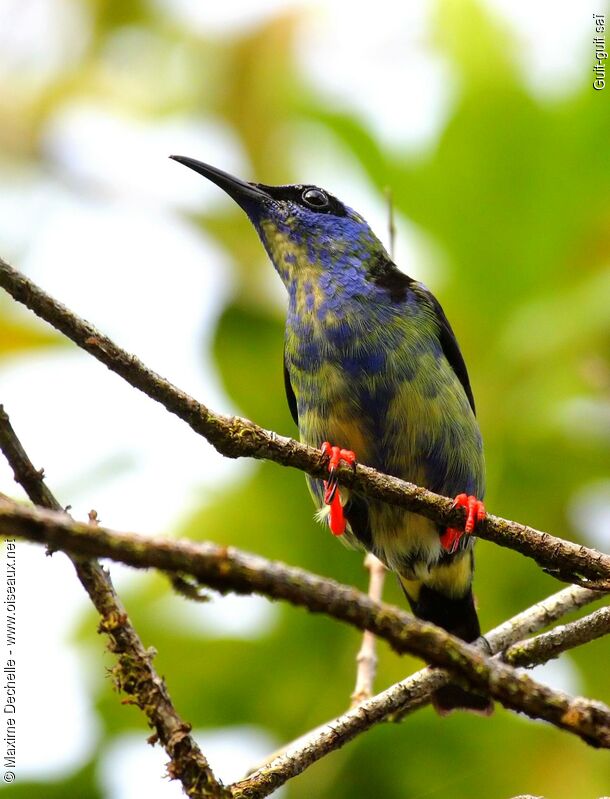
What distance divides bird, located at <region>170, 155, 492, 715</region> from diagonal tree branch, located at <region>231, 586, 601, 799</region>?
4.16 feet

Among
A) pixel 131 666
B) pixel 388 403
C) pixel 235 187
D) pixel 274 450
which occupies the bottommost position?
pixel 131 666

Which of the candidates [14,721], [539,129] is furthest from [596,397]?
[14,721]

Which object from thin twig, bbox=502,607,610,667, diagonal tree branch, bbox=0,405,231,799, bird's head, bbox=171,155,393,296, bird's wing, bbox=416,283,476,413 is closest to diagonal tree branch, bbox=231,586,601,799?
thin twig, bbox=502,607,610,667

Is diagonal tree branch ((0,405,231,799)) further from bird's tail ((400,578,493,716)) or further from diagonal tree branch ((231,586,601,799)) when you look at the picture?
bird's tail ((400,578,493,716))

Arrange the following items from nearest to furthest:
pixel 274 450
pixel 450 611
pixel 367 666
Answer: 1. pixel 274 450
2. pixel 367 666
3. pixel 450 611

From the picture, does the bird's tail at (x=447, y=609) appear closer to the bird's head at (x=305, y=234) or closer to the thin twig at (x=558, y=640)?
the bird's head at (x=305, y=234)

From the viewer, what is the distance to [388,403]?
17.6ft

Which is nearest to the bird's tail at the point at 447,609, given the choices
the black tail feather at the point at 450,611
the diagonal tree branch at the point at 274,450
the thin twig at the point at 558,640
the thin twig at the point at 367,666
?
the black tail feather at the point at 450,611

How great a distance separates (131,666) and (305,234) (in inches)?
161

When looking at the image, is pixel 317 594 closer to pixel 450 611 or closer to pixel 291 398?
pixel 291 398

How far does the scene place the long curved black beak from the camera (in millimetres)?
6016

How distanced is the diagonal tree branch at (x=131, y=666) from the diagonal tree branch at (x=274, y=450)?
1.69 ft

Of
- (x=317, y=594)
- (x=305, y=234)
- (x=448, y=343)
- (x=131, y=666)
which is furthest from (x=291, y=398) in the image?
(x=317, y=594)

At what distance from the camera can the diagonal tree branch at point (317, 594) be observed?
1866 mm
